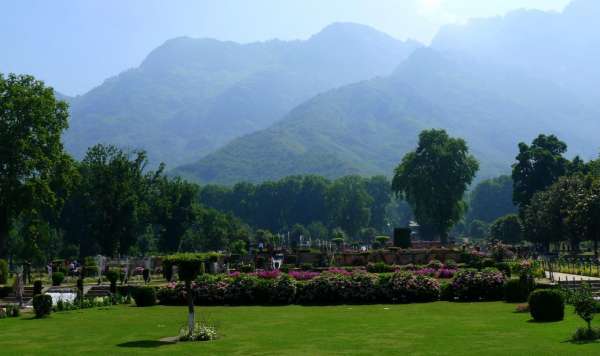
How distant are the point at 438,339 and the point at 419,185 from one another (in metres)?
71.3

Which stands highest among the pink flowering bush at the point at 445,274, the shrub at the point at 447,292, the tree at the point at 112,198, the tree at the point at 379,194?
the tree at the point at 379,194

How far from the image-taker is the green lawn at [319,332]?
18.2 meters

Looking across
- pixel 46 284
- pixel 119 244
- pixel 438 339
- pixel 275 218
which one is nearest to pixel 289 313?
pixel 438 339

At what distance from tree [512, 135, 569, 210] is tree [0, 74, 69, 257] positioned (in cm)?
5319

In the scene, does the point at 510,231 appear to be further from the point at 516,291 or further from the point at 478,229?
the point at 516,291

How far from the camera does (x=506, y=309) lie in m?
26.9

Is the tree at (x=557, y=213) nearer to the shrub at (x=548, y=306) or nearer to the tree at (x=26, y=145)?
the shrub at (x=548, y=306)

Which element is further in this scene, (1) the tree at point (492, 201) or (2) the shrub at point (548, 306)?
(1) the tree at point (492, 201)

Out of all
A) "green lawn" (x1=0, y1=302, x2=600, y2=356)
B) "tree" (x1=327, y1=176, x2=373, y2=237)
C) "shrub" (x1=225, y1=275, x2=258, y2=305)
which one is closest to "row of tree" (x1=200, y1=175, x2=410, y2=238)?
"tree" (x1=327, y1=176, x2=373, y2=237)

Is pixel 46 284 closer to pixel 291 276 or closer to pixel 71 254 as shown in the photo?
pixel 291 276

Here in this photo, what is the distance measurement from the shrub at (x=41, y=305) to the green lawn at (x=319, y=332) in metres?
0.50

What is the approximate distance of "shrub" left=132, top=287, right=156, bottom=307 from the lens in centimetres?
3388

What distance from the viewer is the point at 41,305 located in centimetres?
2953

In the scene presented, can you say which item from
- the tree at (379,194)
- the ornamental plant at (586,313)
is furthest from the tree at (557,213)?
the tree at (379,194)
